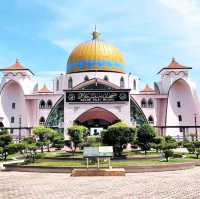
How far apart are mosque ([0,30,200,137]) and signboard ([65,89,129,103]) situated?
1569mm

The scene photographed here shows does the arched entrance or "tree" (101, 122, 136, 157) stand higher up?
the arched entrance

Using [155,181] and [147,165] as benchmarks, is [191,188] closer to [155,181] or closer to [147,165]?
[155,181]

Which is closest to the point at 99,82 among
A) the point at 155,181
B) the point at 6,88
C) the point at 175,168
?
the point at 6,88

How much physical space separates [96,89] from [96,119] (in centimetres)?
571

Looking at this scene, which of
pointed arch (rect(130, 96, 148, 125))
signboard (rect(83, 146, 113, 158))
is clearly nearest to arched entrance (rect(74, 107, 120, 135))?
pointed arch (rect(130, 96, 148, 125))

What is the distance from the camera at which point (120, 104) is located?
143 ft

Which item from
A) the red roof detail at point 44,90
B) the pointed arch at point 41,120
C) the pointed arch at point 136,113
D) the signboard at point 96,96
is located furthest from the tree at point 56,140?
the red roof detail at point 44,90

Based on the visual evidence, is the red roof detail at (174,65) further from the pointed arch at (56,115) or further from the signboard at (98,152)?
the signboard at (98,152)

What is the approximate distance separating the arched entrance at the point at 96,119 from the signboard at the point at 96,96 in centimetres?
141

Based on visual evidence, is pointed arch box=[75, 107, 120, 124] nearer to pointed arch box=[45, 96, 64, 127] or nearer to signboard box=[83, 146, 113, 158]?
pointed arch box=[45, 96, 64, 127]

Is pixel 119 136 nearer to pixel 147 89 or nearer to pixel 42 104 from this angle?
Result: pixel 42 104

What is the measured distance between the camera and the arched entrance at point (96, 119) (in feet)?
148

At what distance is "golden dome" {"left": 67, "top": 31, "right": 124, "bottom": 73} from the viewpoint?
161 ft

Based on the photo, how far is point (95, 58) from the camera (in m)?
49.2
